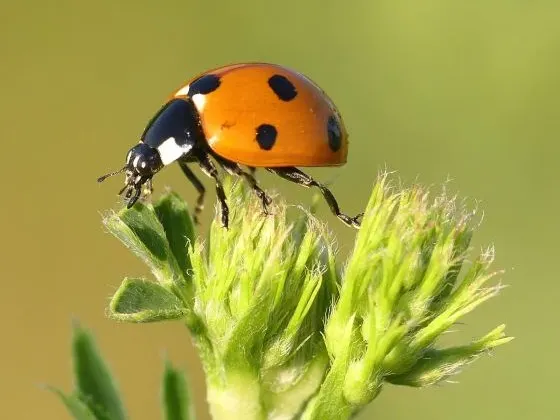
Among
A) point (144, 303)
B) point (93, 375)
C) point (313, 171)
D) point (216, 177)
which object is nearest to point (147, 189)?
point (216, 177)

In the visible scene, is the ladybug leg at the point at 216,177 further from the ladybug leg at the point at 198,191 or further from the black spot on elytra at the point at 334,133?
the black spot on elytra at the point at 334,133

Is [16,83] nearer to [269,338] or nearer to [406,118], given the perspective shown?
[406,118]

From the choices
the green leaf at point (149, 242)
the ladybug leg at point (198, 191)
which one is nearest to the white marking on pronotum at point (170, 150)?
the ladybug leg at point (198, 191)

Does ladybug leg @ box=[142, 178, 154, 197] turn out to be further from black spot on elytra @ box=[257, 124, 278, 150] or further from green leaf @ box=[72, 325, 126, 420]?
green leaf @ box=[72, 325, 126, 420]

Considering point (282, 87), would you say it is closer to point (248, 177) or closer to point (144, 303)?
point (248, 177)

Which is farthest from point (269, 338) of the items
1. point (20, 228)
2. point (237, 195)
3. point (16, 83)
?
point (16, 83)

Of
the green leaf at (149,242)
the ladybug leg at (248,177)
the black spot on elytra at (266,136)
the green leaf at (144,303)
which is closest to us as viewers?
the green leaf at (144,303)

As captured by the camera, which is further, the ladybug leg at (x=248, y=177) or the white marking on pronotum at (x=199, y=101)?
the white marking on pronotum at (x=199, y=101)
